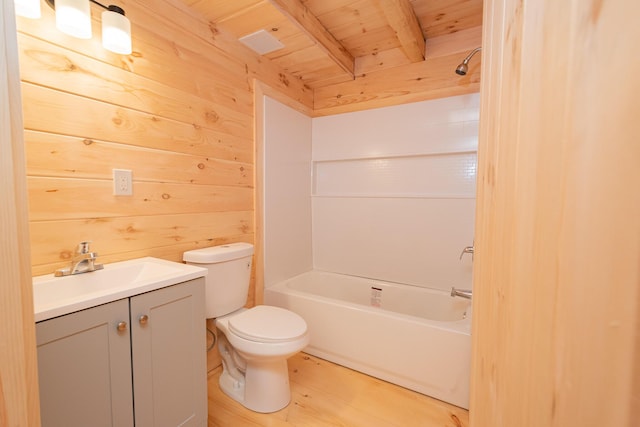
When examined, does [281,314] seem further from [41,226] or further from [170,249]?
[41,226]

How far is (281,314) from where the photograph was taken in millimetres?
1632

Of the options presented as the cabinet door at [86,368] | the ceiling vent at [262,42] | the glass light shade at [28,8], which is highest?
the ceiling vent at [262,42]

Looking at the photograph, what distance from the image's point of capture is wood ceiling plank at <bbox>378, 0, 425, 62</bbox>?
161 cm

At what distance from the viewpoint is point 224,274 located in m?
1.62

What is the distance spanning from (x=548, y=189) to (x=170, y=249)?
1653 millimetres

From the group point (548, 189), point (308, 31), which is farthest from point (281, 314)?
point (308, 31)

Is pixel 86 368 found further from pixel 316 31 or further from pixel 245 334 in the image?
pixel 316 31

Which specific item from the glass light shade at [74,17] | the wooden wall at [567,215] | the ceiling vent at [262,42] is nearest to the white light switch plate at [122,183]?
the glass light shade at [74,17]

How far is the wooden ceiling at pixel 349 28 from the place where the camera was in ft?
5.30

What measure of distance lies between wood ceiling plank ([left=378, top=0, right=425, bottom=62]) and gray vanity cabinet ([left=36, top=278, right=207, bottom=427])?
5.88 ft

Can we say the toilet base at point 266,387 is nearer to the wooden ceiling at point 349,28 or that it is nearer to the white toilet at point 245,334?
the white toilet at point 245,334

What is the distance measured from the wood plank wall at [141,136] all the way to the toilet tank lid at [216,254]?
3.6 inches

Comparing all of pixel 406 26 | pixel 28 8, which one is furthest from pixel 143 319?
pixel 406 26

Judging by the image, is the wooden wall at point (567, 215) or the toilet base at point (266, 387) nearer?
the wooden wall at point (567, 215)
